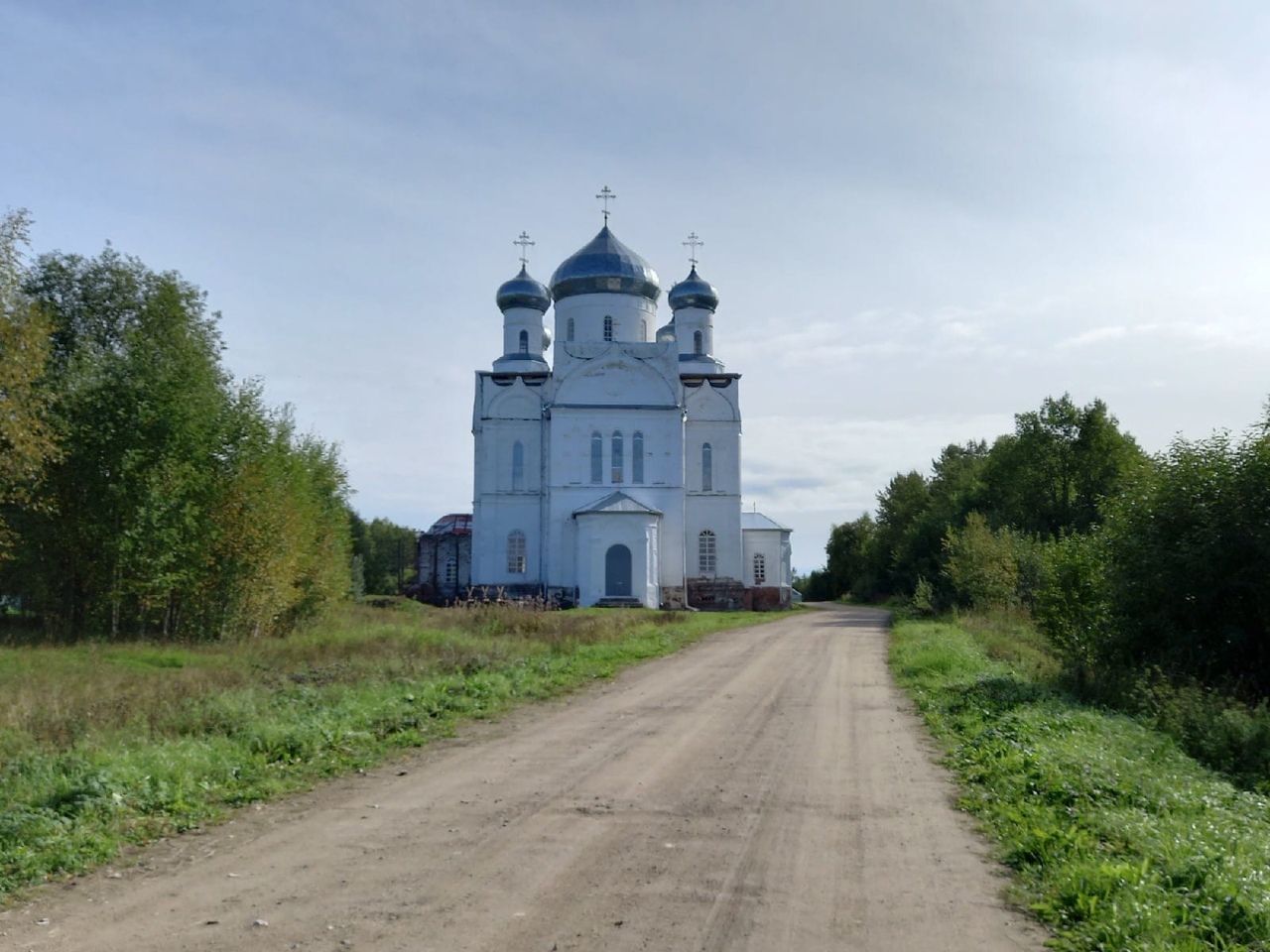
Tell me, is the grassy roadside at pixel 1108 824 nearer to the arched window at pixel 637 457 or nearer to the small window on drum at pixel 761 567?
the arched window at pixel 637 457

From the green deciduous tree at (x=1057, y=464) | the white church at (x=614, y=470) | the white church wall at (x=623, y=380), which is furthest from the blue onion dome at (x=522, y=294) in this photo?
the green deciduous tree at (x=1057, y=464)

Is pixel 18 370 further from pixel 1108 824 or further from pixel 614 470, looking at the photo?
pixel 614 470

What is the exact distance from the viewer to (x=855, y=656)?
2250 cm

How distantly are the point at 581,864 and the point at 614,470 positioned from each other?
3982cm

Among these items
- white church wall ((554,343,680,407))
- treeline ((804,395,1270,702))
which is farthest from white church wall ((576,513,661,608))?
treeline ((804,395,1270,702))

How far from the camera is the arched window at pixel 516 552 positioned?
47.6 metres

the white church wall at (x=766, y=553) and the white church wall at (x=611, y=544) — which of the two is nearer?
the white church wall at (x=611, y=544)

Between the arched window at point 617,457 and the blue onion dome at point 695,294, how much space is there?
11.5 metres

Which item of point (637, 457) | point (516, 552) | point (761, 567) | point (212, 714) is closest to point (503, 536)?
point (516, 552)

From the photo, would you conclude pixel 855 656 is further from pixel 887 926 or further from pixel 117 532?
pixel 887 926

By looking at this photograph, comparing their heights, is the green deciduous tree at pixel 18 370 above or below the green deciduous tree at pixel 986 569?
above

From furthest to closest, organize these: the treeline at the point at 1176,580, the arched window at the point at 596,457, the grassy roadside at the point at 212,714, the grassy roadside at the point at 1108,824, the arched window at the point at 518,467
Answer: the arched window at the point at 518,467, the arched window at the point at 596,457, the treeline at the point at 1176,580, the grassy roadside at the point at 212,714, the grassy roadside at the point at 1108,824

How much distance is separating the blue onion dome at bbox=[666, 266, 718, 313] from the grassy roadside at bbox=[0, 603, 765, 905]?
3302 centimetres

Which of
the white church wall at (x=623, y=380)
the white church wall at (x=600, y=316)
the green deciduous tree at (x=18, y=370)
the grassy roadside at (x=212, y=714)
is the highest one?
the white church wall at (x=600, y=316)
